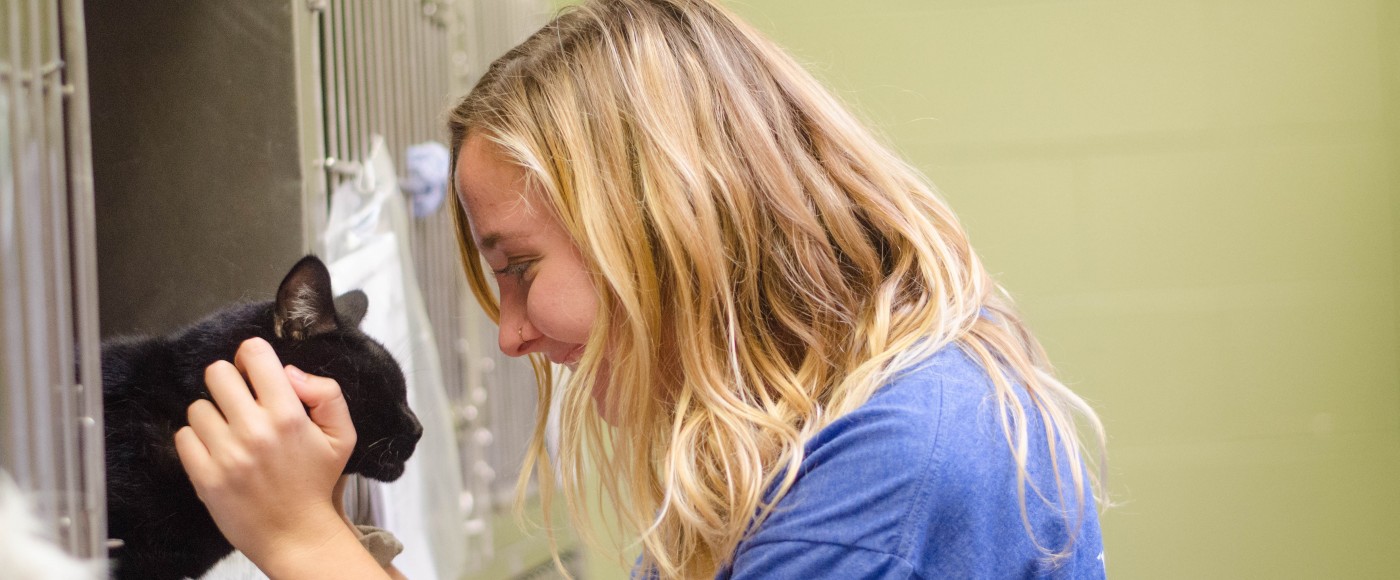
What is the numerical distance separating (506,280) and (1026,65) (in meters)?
0.88

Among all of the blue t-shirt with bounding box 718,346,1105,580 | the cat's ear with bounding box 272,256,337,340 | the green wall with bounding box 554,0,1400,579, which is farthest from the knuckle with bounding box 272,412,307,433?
the green wall with bounding box 554,0,1400,579

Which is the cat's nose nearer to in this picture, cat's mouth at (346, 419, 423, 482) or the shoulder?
cat's mouth at (346, 419, 423, 482)

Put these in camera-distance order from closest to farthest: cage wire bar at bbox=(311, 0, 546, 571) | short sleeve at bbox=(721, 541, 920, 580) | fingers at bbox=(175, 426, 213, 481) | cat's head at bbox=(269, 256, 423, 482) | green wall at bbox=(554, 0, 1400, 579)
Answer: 1. short sleeve at bbox=(721, 541, 920, 580)
2. fingers at bbox=(175, 426, 213, 481)
3. cat's head at bbox=(269, 256, 423, 482)
4. cage wire bar at bbox=(311, 0, 546, 571)
5. green wall at bbox=(554, 0, 1400, 579)

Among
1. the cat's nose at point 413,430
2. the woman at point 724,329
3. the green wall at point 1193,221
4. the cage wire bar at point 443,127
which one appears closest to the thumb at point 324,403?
the woman at point 724,329

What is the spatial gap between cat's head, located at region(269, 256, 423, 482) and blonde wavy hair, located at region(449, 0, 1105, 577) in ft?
0.56

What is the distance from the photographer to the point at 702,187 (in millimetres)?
753

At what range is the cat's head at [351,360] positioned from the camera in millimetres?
811

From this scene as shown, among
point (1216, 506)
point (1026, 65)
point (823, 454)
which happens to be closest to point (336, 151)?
point (823, 454)

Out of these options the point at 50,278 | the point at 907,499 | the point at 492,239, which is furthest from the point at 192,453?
the point at 907,499

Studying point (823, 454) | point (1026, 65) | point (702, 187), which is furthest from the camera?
point (1026, 65)

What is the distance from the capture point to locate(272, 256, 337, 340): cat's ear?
2.65ft

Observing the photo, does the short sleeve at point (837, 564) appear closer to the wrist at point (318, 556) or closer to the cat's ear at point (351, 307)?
the wrist at point (318, 556)

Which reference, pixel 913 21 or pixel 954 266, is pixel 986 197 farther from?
pixel 954 266

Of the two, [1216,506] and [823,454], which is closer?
[823,454]
